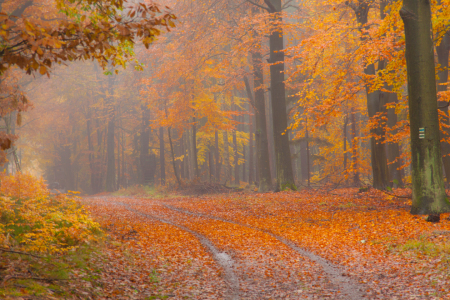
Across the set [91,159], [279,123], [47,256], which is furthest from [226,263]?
[91,159]

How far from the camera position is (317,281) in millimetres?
6152

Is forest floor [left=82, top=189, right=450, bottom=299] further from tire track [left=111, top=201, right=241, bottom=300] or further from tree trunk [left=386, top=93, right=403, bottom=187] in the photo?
tree trunk [left=386, top=93, right=403, bottom=187]

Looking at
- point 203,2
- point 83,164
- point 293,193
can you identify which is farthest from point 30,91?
point 293,193

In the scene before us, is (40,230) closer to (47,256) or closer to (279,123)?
(47,256)

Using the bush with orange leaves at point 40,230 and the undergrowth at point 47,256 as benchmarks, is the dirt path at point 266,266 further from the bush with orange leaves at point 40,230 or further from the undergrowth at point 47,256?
the bush with orange leaves at point 40,230

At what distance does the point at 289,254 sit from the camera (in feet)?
26.2

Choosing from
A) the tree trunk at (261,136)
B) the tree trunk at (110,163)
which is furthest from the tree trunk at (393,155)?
the tree trunk at (110,163)

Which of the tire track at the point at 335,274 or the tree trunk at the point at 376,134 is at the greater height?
the tree trunk at the point at 376,134

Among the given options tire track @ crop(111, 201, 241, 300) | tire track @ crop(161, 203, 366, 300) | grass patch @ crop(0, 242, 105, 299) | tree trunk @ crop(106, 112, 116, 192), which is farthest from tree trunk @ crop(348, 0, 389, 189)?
tree trunk @ crop(106, 112, 116, 192)

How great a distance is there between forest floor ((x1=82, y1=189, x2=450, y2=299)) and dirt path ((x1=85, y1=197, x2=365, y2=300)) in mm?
18

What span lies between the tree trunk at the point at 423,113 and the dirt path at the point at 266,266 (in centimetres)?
411

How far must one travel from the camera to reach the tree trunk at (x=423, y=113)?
9.27 m

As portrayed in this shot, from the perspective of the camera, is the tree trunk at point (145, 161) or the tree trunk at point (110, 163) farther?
the tree trunk at point (110, 163)

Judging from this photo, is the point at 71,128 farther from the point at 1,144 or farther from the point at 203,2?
the point at 1,144
